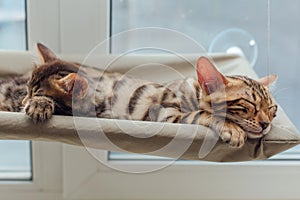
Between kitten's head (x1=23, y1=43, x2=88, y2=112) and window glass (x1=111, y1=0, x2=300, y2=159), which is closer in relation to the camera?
kitten's head (x1=23, y1=43, x2=88, y2=112)

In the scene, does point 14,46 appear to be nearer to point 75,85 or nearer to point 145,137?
point 75,85

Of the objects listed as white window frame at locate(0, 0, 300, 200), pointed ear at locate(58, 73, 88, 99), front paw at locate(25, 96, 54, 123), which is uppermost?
pointed ear at locate(58, 73, 88, 99)

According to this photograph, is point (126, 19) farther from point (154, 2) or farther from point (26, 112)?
point (26, 112)

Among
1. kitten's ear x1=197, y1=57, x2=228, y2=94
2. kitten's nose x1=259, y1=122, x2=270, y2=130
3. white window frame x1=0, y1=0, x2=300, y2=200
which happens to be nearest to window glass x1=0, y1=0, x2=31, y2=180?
white window frame x1=0, y1=0, x2=300, y2=200

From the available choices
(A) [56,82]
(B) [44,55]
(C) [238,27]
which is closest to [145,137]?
(A) [56,82]

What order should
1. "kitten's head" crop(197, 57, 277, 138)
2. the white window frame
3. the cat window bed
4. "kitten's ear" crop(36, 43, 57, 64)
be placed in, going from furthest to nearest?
the white window frame → "kitten's ear" crop(36, 43, 57, 64) → "kitten's head" crop(197, 57, 277, 138) → the cat window bed

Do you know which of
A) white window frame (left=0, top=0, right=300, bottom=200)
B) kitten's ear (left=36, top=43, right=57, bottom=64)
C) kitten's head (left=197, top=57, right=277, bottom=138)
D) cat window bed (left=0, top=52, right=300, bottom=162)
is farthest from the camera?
white window frame (left=0, top=0, right=300, bottom=200)

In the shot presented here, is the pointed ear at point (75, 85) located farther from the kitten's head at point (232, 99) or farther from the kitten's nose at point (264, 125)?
the kitten's nose at point (264, 125)

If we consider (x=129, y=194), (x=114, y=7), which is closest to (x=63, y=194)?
(x=129, y=194)

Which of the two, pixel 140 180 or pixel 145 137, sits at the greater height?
pixel 145 137

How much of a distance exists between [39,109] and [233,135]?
1.09 feet

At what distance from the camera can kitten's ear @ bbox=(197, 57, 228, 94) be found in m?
0.90

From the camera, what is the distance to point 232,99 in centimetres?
91

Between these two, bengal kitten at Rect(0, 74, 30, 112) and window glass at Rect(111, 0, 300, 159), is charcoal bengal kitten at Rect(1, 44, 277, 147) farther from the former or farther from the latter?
window glass at Rect(111, 0, 300, 159)
